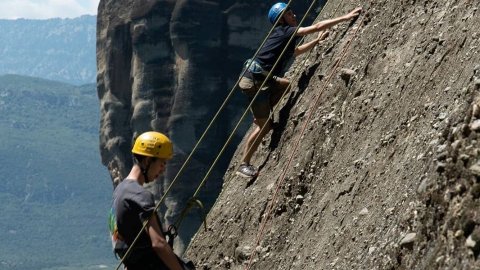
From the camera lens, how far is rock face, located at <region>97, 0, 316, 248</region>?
76.4 meters

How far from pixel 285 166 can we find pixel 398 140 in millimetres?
3178

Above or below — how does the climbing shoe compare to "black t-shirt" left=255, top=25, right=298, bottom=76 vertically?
below

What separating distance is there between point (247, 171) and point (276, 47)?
1.72 metres

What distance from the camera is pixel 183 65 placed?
77938 mm

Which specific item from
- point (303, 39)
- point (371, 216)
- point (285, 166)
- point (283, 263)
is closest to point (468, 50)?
point (371, 216)

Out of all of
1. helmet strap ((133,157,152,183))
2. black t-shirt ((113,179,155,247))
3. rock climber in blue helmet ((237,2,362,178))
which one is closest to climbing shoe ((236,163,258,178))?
rock climber in blue helmet ((237,2,362,178))

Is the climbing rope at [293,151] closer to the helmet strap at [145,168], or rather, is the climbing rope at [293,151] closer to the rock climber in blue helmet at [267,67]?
the rock climber in blue helmet at [267,67]

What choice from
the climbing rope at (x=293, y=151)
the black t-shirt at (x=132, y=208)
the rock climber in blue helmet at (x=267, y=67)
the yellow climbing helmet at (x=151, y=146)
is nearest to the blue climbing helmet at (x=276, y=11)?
the rock climber in blue helmet at (x=267, y=67)

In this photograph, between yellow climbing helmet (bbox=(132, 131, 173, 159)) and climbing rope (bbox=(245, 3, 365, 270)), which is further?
climbing rope (bbox=(245, 3, 365, 270))

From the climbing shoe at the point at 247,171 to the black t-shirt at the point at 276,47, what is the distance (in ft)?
4.46

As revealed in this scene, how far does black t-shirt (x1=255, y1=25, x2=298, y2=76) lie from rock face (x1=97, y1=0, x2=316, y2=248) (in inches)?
2457

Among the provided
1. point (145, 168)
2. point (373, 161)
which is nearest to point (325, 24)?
point (373, 161)

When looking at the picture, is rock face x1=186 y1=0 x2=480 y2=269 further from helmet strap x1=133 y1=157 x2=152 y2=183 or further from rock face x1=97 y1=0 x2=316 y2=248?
rock face x1=97 y1=0 x2=316 y2=248

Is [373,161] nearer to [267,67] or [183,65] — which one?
[267,67]
